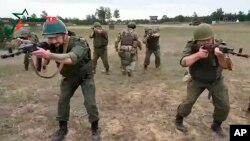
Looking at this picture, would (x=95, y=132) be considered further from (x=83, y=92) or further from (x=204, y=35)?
(x=204, y=35)

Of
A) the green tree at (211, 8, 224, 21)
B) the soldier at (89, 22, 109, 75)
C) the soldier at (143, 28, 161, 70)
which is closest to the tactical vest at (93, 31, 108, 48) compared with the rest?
the soldier at (89, 22, 109, 75)

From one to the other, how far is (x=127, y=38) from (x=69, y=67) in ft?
21.5

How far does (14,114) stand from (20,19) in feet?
47.8

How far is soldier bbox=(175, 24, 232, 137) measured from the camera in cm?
645

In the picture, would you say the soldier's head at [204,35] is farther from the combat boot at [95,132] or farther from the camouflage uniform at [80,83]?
the combat boot at [95,132]

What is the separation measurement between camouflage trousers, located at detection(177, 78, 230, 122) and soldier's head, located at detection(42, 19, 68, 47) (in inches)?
89.6

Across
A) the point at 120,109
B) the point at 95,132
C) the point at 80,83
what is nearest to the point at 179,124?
the point at 95,132

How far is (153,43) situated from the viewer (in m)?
14.5

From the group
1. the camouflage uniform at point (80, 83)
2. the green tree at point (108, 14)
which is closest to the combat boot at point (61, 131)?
the camouflage uniform at point (80, 83)

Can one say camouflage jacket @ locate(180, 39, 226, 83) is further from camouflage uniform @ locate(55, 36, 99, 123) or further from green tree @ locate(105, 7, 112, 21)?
green tree @ locate(105, 7, 112, 21)

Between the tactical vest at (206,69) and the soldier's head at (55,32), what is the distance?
1991 millimetres

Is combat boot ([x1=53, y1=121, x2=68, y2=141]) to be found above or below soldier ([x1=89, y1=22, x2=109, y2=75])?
below

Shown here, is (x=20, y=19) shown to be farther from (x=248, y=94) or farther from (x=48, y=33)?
(x=48, y=33)

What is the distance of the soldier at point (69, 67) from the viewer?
5805 mm
